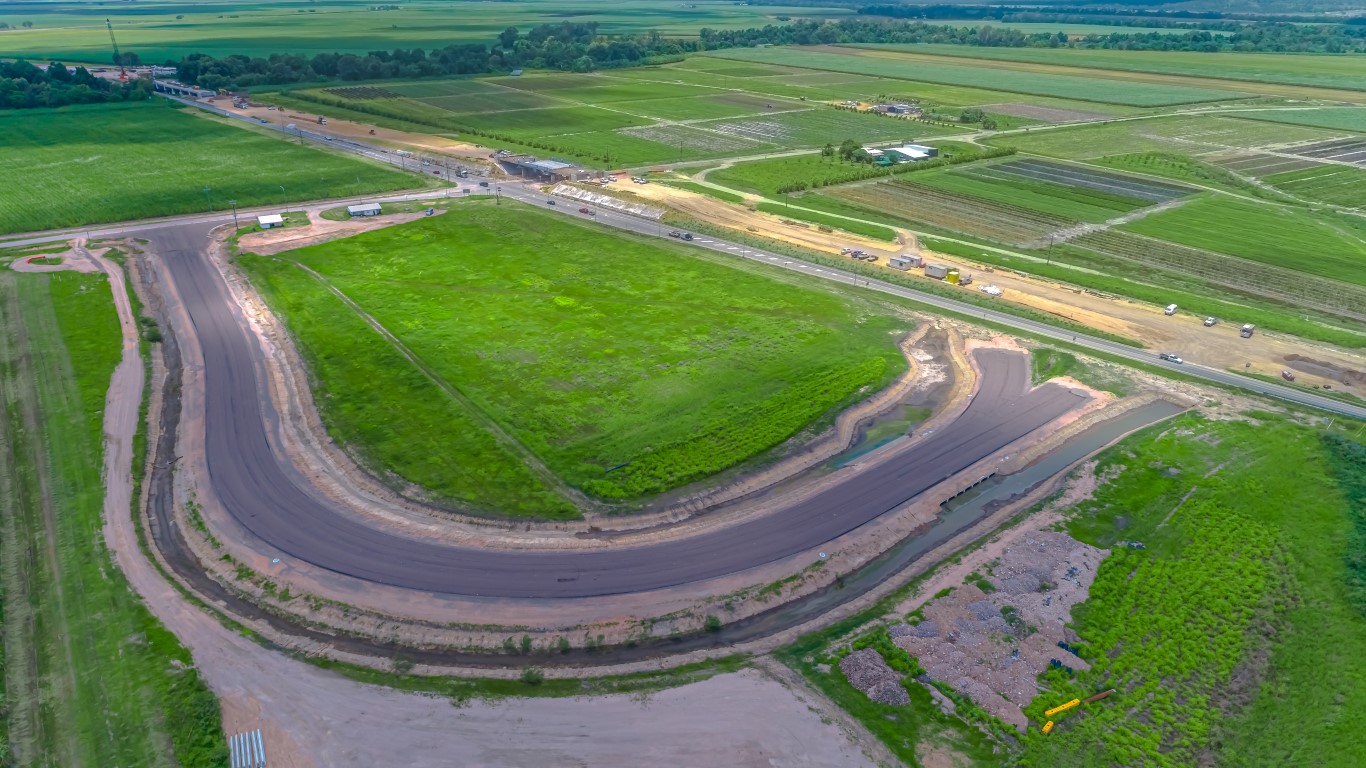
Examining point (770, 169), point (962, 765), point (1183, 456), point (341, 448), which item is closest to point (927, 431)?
point (1183, 456)

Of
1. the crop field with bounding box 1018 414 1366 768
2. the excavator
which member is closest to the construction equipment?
the excavator

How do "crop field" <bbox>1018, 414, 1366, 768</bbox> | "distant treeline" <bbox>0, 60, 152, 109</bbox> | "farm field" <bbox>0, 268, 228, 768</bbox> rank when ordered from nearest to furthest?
"farm field" <bbox>0, 268, 228, 768</bbox>, "crop field" <bbox>1018, 414, 1366, 768</bbox>, "distant treeline" <bbox>0, 60, 152, 109</bbox>

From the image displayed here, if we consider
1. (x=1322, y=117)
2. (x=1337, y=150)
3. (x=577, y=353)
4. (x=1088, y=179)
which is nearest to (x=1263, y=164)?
(x=1337, y=150)

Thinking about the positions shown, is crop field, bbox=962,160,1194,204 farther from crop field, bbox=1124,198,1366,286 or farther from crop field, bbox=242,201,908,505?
crop field, bbox=242,201,908,505

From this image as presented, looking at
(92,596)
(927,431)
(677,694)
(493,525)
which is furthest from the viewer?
(927,431)

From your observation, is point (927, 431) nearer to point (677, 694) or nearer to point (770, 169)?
point (677, 694)
